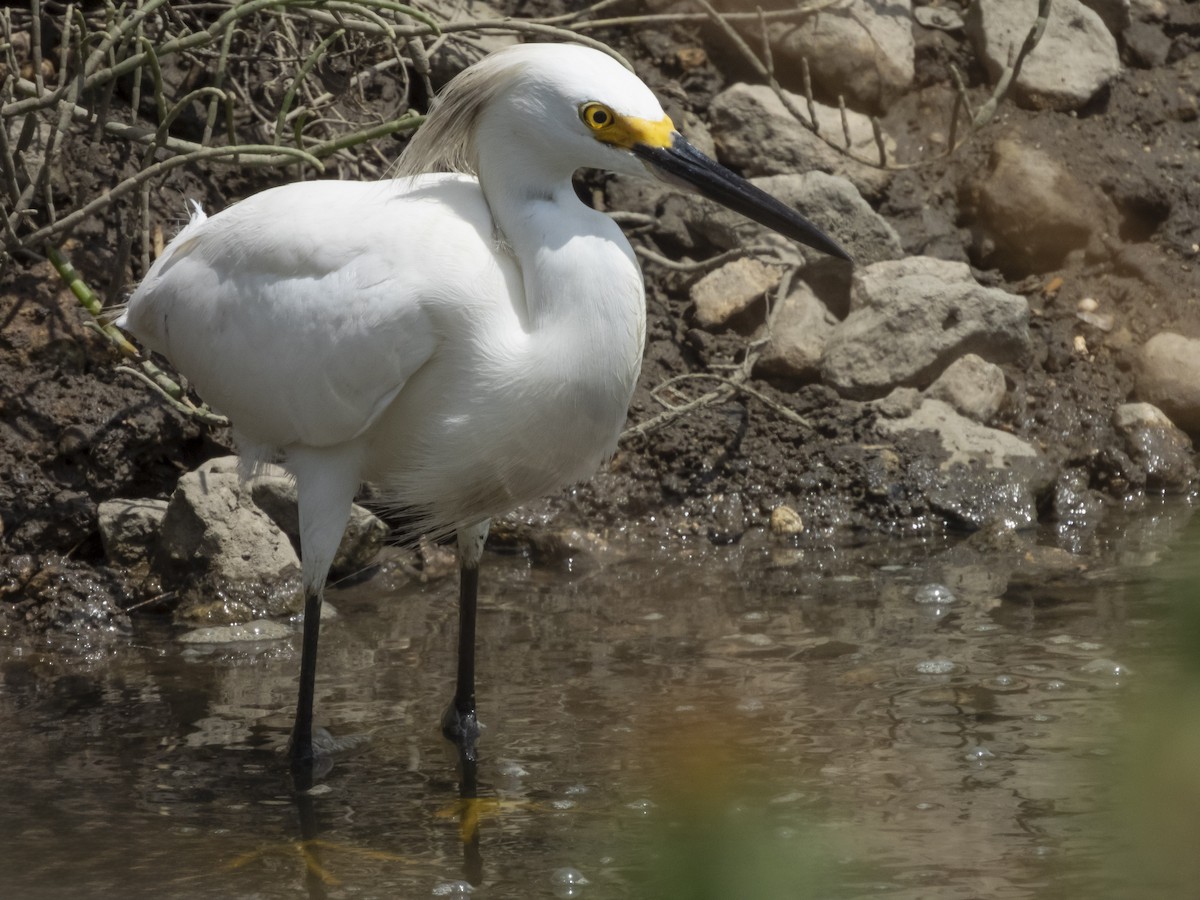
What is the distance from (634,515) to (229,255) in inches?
93.4

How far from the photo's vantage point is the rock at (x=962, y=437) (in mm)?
5766

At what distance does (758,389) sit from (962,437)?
86cm

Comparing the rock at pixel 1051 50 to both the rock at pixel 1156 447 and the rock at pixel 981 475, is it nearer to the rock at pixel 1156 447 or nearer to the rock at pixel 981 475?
the rock at pixel 1156 447

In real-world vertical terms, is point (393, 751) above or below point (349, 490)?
below

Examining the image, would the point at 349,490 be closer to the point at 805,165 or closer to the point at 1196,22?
the point at 805,165

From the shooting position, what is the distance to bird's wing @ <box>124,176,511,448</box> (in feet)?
11.3

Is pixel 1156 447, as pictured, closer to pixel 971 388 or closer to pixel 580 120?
pixel 971 388

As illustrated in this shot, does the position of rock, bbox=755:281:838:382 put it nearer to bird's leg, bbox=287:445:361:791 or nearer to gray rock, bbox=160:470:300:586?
gray rock, bbox=160:470:300:586

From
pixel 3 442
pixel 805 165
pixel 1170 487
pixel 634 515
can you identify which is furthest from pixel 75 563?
pixel 1170 487

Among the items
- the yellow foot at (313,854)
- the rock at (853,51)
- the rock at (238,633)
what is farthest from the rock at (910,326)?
the yellow foot at (313,854)

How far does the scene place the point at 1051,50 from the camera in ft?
23.4

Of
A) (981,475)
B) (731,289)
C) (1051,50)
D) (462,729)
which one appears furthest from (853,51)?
(462,729)

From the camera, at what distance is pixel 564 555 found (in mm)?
5461

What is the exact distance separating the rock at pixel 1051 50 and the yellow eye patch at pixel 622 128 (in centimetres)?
422
